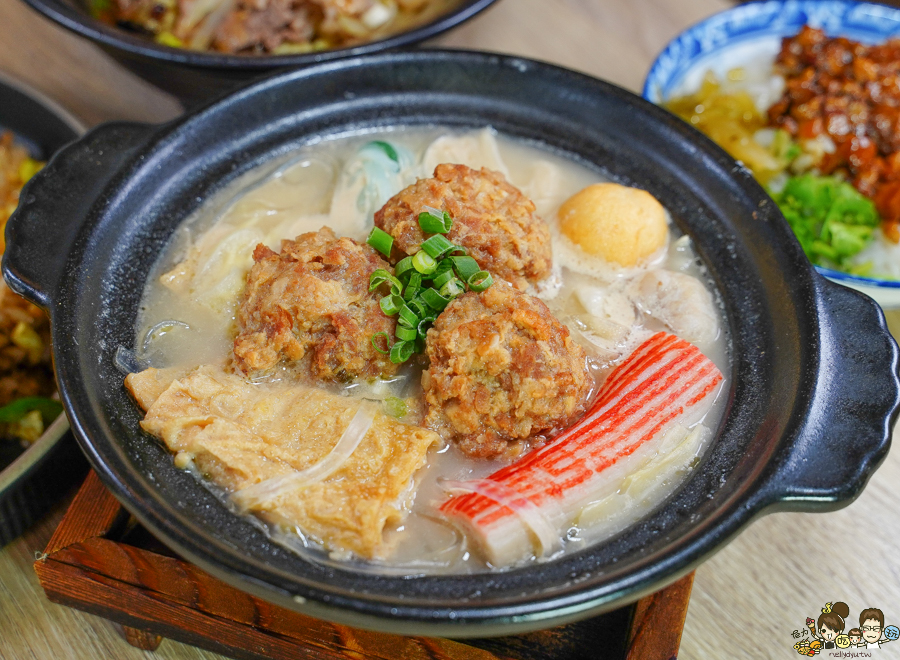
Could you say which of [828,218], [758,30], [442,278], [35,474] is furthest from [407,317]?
[758,30]

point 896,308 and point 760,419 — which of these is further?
point 896,308

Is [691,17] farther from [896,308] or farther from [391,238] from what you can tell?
[391,238]

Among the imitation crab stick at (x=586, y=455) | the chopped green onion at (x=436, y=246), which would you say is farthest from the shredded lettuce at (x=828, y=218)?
the chopped green onion at (x=436, y=246)

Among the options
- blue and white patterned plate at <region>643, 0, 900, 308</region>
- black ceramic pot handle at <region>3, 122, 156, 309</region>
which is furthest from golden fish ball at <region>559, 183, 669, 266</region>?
black ceramic pot handle at <region>3, 122, 156, 309</region>

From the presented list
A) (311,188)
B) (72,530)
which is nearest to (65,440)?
(72,530)

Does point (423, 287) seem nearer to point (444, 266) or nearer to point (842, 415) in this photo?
point (444, 266)
